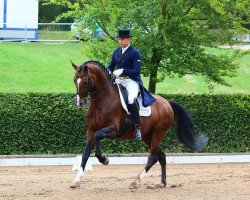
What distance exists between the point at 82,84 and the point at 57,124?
629cm

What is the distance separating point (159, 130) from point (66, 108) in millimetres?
5223

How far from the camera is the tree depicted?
18266 millimetres

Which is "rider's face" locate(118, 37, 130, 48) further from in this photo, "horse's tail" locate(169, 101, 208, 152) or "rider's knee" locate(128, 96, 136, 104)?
"horse's tail" locate(169, 101, 208, 152)

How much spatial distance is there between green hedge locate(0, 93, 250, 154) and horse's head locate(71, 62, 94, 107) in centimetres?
611

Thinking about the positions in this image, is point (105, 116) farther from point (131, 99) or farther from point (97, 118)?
point (131, 99)

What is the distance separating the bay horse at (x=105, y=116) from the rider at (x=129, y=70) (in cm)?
17

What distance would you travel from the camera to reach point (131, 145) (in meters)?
18.5

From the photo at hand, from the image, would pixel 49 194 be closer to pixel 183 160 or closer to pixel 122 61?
pixel 122 61

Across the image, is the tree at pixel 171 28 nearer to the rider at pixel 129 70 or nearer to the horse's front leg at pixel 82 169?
the rider at pixel 129 70

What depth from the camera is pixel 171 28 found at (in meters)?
18.5

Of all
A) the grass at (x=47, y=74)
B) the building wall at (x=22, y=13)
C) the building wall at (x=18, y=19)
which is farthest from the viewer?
the building wall at (x=22, y=13)

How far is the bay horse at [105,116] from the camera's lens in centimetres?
1191

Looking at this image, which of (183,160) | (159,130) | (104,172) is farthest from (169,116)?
(183,160)

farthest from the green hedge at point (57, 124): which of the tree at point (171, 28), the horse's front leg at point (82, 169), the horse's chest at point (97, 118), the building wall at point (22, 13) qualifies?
the building wall at point (22, 13)
